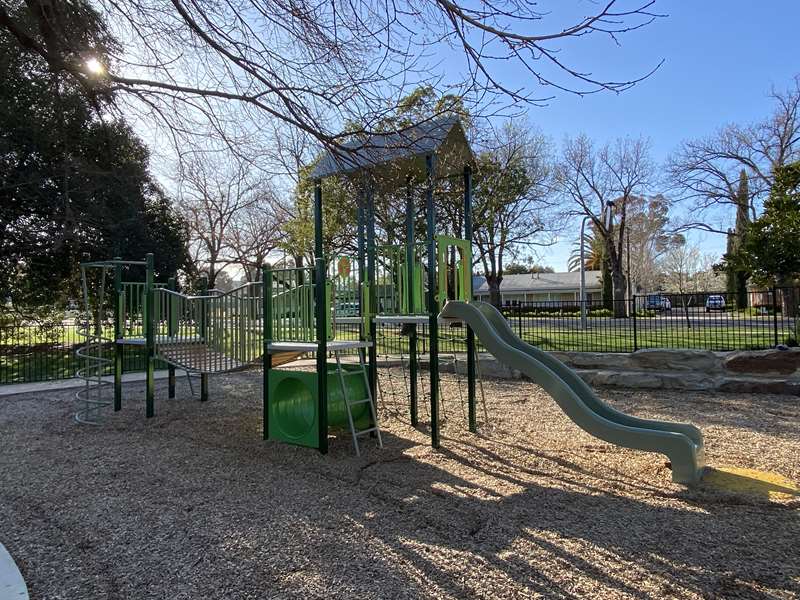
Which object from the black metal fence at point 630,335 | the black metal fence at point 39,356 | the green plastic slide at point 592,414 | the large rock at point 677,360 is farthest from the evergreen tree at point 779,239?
the black metal fence at point 39,356

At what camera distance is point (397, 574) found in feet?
8.75

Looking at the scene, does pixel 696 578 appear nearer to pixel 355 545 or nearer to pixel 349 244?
pixel 355 545

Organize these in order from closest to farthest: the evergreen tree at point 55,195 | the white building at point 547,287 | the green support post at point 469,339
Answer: the green support post at point 469,339 < the evergreen tree at point 55,195 < the white building at point 547,287

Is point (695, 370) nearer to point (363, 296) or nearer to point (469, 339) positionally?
point (469, 339)

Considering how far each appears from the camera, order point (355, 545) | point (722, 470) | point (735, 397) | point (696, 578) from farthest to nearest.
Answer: point (735, 397) < point (722, 470) < point (355, 545) < point (696, 578)

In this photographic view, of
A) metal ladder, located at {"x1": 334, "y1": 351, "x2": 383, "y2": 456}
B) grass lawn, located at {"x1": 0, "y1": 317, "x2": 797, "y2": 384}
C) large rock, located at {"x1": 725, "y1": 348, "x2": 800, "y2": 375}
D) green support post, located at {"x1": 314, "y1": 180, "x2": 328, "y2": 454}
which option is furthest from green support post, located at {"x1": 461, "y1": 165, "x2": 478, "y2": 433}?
large rock, located at {"x1": 725, "y1": 348, "x2": 800, "y2": 375}

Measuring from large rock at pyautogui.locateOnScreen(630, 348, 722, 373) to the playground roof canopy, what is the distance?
5.39m

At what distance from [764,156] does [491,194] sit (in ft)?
72.7

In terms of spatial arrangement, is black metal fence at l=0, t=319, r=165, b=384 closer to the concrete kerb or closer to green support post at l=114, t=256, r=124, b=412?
green support post at l=114, t=256, r=124, b=412

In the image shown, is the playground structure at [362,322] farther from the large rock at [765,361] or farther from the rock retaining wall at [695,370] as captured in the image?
the large rock at [765,361]

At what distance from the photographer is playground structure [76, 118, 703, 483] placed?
184 inches

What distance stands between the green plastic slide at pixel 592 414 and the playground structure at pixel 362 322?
0.03 ft

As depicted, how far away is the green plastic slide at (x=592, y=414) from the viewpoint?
4105 mm

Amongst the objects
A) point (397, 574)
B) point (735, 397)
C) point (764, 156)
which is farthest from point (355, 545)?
point (764, 156)
